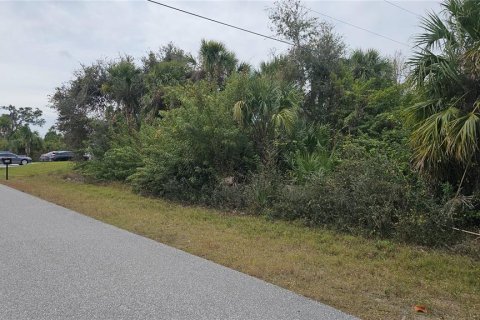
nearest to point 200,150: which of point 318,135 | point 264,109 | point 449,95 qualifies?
point 264,109

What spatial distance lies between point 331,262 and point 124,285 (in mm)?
3045

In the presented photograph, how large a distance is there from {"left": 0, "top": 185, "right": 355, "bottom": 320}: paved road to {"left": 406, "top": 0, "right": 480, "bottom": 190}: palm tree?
4088 millimetres

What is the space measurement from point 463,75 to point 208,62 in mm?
13170

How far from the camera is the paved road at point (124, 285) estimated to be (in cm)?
447

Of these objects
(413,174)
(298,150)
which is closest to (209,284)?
(413,174)

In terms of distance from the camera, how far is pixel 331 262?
21.8 ft

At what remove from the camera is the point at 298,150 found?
12.4m

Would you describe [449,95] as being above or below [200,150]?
above

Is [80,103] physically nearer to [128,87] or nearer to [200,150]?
[128,87]

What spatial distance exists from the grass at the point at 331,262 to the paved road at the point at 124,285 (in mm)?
391

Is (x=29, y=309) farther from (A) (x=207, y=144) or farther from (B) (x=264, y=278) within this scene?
(A) (x=207, y=144)

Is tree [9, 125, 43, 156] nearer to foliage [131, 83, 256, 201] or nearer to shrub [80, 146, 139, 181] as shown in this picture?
shrub [80, 146, 139, 181]

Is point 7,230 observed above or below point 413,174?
below

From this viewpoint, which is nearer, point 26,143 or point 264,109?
point 264,109
